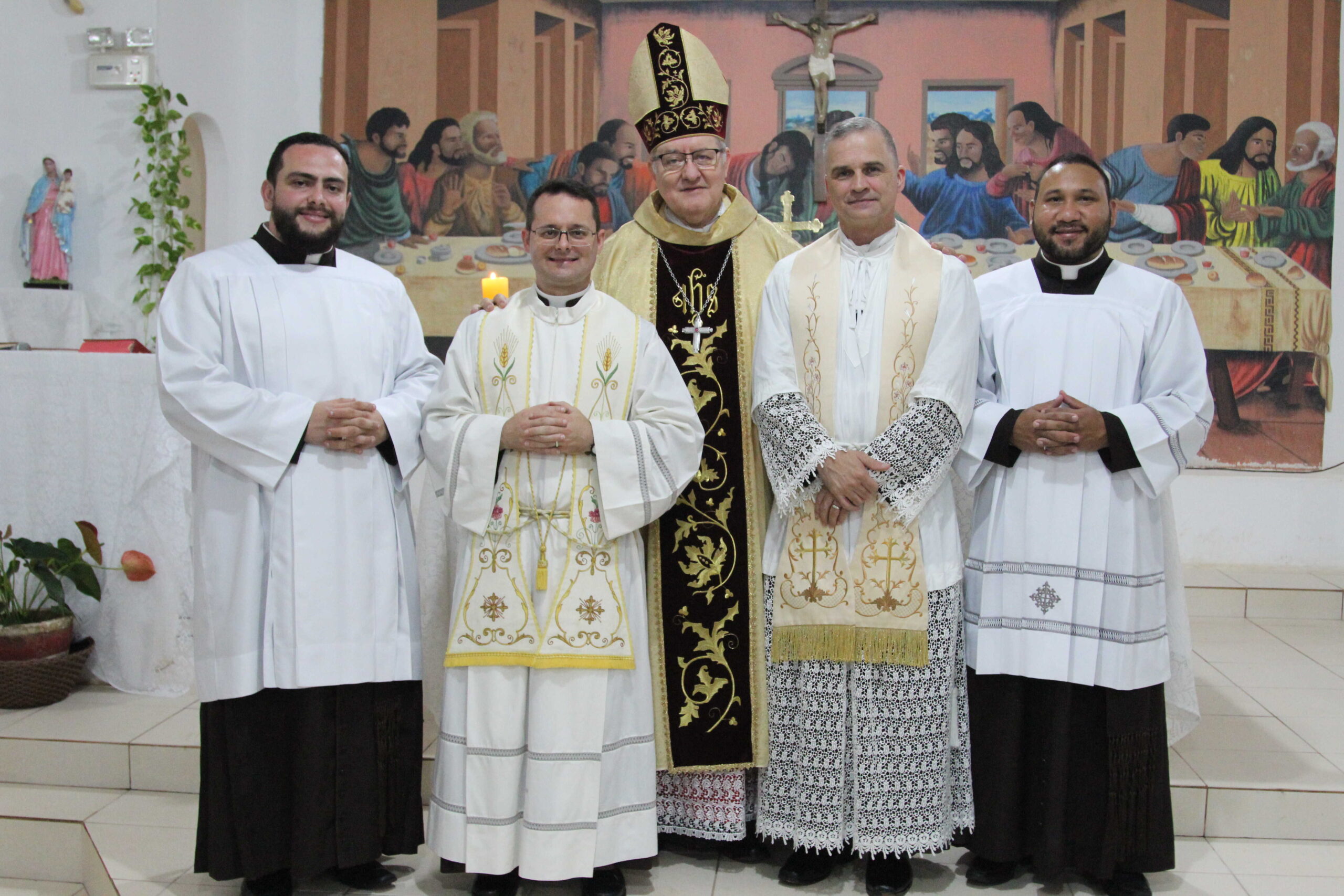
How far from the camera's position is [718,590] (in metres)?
3.19

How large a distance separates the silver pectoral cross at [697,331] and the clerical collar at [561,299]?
1.25 feet

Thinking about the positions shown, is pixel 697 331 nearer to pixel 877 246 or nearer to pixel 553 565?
pixel 877 246

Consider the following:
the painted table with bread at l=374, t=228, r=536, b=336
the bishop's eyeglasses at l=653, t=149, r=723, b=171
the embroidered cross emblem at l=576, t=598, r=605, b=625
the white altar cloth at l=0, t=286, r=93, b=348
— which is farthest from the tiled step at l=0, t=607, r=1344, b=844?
the painted table with bread at l=374, t=228, r=536, b=336

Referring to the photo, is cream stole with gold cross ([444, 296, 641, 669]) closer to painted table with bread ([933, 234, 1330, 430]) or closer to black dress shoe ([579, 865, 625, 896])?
black dress shoe ([579, 865, 625, 896])

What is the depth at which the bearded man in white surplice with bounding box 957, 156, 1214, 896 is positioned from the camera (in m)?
2.98

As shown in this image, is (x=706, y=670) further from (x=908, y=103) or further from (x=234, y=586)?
(x=908, y=103)

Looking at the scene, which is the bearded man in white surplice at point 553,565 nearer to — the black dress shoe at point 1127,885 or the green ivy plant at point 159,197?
the black dress shoe at point 1127,885

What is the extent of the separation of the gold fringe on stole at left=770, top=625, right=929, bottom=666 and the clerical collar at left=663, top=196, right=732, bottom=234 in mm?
1185

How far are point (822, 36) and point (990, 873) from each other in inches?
218

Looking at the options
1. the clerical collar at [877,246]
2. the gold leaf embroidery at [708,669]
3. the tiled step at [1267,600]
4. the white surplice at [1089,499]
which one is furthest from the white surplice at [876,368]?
the tiled step at [1267,600]

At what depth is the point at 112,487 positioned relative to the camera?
438 centimetres

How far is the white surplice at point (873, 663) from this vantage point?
2.94 metres

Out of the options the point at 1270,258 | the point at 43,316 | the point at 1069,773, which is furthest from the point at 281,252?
the point at 1270,258

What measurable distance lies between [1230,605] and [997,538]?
3826 mm
